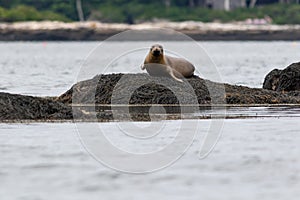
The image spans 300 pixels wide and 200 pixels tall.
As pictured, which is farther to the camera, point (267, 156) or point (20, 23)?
point (20, 23)

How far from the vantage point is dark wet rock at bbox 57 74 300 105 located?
23.3m

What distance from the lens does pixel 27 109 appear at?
20.7 metres

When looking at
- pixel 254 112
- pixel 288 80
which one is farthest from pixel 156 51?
pixel 288 80

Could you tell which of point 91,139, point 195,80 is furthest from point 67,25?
point 91,139

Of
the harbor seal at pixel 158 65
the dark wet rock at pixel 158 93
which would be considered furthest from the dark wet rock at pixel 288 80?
the harbor seal at pixel 158 65

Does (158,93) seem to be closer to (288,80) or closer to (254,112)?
(254,112)

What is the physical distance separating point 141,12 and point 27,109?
79.1 metres

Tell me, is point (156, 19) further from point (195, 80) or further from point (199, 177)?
point (199, 177)

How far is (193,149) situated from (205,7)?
86.7 m

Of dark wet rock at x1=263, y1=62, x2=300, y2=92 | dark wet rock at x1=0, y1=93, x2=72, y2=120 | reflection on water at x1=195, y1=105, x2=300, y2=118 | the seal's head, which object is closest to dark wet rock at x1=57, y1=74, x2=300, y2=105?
the seal's head

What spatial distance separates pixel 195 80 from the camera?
2475 cm

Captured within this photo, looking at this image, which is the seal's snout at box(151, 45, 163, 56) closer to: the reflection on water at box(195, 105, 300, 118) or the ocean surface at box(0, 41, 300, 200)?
the reflection on water at box(195, 105, 300, 118)

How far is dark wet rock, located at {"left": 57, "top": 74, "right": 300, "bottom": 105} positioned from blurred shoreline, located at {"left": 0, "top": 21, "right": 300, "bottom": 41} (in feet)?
233

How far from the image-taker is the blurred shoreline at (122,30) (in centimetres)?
9688
